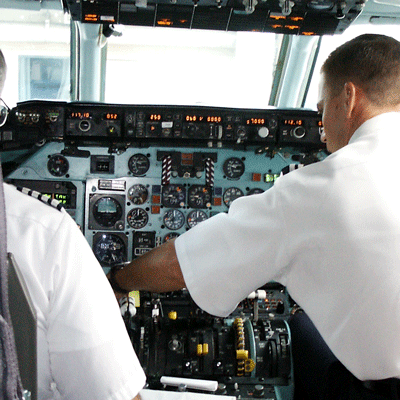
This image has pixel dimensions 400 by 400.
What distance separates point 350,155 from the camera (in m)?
1.54

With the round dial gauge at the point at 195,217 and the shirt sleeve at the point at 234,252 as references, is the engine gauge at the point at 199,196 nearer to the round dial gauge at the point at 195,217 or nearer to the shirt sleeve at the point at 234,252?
the round dial gauge at the point at 195,217

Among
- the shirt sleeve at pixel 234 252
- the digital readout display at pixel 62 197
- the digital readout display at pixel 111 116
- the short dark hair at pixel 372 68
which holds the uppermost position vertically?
the short dark hair at pixel 372 68

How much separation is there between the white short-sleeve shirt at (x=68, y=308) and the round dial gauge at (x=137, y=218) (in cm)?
384

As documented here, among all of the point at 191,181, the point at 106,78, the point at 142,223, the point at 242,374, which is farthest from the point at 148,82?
the point at 242,374

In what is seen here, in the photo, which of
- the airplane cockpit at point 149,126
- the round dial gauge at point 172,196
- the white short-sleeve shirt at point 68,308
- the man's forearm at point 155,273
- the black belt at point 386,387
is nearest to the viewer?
the white short-sleeve shirt at point 68,308

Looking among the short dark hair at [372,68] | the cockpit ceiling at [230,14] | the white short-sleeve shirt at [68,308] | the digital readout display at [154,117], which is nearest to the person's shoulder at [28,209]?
the white short-sleeve shirt at [68,308]

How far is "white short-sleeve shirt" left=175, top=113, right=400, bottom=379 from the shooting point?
144 centimetres

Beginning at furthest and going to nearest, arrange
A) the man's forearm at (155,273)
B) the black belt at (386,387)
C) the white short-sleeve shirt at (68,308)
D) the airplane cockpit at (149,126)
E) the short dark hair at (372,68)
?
the airplane cockpit at (149,126)
the man's forearm at (155,273)
the short dark hair at (372,68)
the black belt at (386,387)
the white short-sleeve shirt at (68,308)

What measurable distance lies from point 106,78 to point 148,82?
48 cm

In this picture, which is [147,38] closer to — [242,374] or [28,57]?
[28,57]

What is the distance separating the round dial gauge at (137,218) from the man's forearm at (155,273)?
309cm

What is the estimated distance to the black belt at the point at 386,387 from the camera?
4.54 feet

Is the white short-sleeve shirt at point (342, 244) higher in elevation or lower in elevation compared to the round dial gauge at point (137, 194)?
higher

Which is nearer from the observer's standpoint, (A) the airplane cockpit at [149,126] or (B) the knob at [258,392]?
(B) the knob at [258,392]
